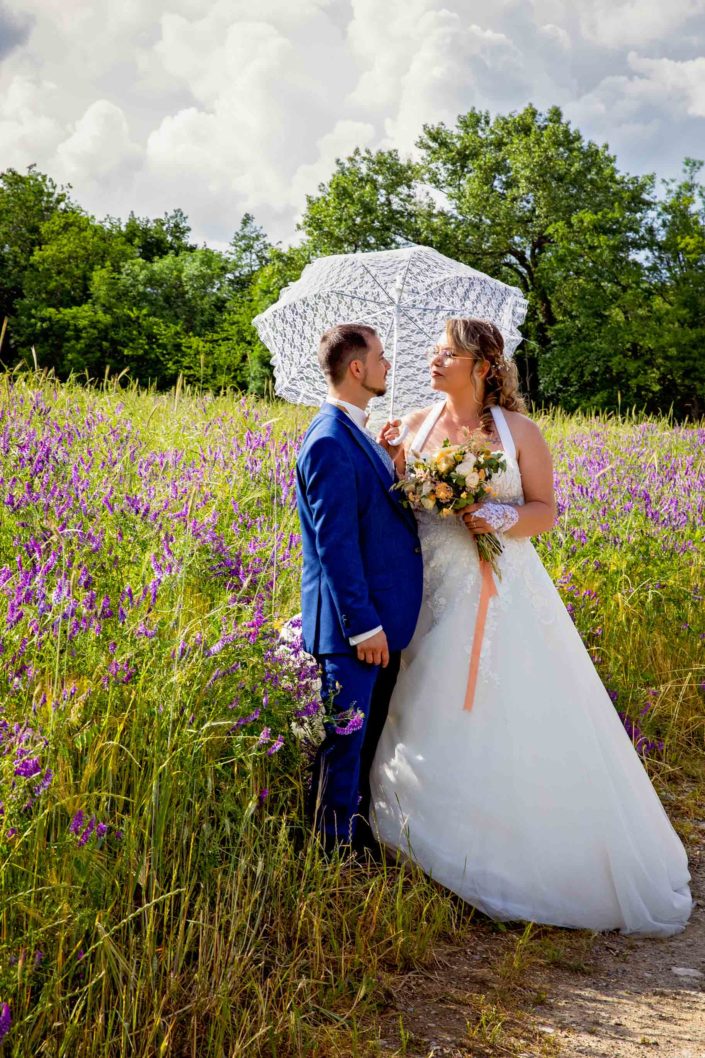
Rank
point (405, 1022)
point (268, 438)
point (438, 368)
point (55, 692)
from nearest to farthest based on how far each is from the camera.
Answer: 1. point (55, 692)
2. point (405, 1022)
3. point (438, 368)
4. point (268, 438)

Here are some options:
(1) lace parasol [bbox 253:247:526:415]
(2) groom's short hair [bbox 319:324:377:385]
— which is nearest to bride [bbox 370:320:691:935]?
(2) groom's short hair [bbox 319:324:377:385]

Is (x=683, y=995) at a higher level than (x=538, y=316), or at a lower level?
lower

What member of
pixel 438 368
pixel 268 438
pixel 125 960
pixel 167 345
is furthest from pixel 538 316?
pixel 125 960

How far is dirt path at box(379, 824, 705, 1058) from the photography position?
2793 millimetres

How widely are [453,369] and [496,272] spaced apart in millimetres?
28517

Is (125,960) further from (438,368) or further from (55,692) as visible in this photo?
(438,368)

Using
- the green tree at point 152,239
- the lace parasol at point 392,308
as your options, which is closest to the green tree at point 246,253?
the green tree at point 152,239

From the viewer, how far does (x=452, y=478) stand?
3.44 metres

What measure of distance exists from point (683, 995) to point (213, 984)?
160 centimetres

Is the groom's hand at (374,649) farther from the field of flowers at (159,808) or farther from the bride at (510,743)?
the bride at (510,743)

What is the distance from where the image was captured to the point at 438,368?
12.6 ft

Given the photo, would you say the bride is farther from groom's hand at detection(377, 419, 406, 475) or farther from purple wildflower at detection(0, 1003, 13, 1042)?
purple wildflower at detection(0, 1003, 13, 1042)

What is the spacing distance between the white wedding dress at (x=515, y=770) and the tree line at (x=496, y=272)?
1998 cm

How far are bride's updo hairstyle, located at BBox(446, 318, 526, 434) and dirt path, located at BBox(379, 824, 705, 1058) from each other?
198cm
